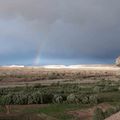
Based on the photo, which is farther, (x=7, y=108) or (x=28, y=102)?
(x=28, y=102)

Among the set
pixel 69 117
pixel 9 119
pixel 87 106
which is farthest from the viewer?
pixel 87 106

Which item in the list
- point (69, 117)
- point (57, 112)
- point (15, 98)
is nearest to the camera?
point (69, 117)

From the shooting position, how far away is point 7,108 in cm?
3950

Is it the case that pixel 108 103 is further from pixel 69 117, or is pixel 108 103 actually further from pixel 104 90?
pixel 104 90

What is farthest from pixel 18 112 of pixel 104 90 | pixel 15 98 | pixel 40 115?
pixel 104 90

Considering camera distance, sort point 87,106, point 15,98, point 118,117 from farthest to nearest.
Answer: point 15,98 → point 87,106 → point 118,117

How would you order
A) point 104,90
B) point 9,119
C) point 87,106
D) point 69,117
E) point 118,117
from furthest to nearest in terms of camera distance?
point 104,90 → point 87,106 → point 69,117 → point 9,119 → point 118,117

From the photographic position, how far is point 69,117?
116 ft

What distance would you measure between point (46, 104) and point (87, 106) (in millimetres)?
4775

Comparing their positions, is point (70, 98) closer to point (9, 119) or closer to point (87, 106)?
point (87, 106)

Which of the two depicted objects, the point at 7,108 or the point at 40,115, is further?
the point at 7,108

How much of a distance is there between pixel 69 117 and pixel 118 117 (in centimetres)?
1209

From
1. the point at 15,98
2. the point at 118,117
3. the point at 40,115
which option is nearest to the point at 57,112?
the point at 40,115

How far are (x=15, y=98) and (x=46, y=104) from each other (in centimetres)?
397
